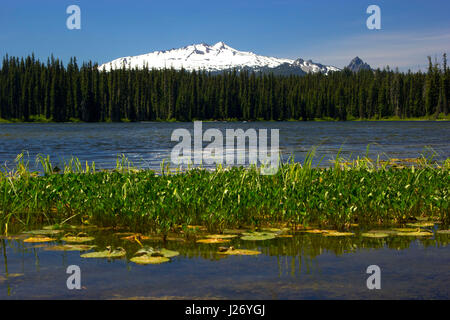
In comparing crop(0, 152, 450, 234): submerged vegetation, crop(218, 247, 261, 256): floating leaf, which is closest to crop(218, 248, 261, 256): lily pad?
crop(218, 247, 261, 256): floating leaf

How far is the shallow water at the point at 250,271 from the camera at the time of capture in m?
5.06

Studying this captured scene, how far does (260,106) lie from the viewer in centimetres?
17138

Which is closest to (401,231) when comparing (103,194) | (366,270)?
(366,270)

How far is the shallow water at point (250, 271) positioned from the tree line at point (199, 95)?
142m

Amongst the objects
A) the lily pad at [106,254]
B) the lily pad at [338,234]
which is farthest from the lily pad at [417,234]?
the lily pad at [106,254]

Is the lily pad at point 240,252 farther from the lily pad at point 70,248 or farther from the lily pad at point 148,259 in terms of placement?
the lily pad at point 70,248

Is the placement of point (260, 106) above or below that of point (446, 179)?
above

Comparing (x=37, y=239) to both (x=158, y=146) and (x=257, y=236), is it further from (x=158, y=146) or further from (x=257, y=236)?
(x=158, y=146)

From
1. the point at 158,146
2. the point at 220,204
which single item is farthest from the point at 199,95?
the point at 220,204

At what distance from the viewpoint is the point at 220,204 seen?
843 centimetres

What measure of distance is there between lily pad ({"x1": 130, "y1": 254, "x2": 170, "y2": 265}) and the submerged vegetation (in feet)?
2.99

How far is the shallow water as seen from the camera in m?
5.06
